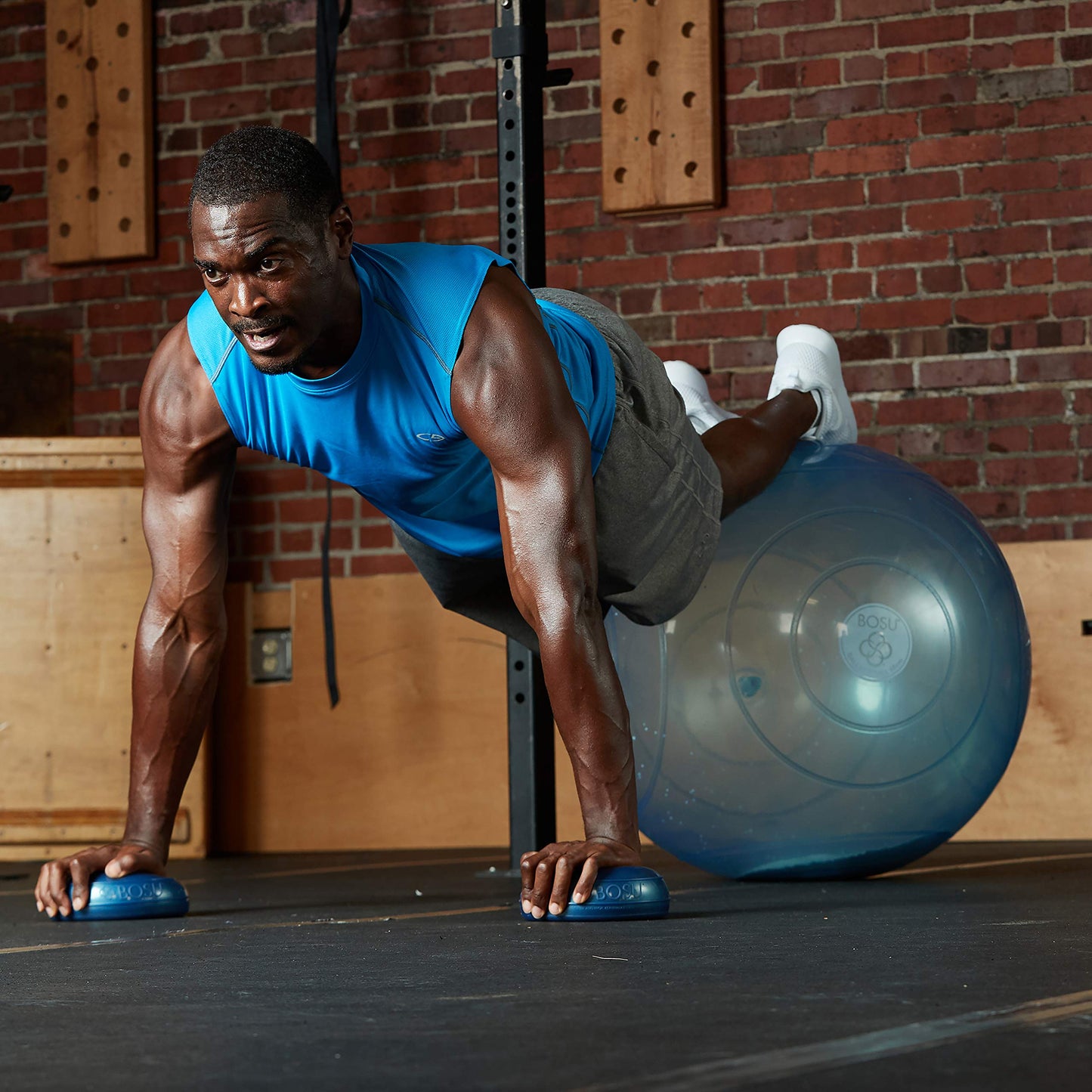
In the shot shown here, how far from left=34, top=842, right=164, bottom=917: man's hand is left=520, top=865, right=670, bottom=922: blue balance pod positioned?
540mm

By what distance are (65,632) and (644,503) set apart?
1752mm

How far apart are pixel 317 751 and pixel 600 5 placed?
1814mm

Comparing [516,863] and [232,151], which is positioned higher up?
[232,151]

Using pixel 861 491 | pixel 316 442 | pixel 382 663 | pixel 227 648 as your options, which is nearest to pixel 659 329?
pixel 382 663

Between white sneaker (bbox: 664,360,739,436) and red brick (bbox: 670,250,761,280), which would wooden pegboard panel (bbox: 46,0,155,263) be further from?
white sneaker (bbox: 664,360,739,436)

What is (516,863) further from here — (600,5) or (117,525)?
(600,5)

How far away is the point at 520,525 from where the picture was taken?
6.03 feet

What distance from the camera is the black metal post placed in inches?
107

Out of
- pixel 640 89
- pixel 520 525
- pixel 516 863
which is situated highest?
pixel 640 89

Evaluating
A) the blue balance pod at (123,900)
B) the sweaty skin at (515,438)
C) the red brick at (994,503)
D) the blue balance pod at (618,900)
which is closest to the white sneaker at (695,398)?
the sweaty skin at (515,438)

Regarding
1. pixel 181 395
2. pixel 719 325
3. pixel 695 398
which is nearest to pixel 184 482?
pixel 181 395

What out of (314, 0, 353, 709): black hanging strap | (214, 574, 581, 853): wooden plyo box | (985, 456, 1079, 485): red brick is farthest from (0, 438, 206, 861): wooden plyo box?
(985, 456, 1079, 485): red brick

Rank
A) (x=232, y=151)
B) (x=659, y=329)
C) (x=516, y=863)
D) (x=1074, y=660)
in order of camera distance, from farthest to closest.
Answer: (x=659, y=329) < (x=1074, y=660) < (x=516, y=863) < (x=232, y=151)

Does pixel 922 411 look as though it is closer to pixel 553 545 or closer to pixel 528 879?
pixel 553 545
